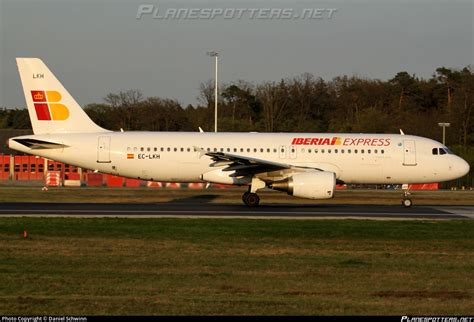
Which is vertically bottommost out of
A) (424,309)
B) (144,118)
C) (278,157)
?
(424,309)

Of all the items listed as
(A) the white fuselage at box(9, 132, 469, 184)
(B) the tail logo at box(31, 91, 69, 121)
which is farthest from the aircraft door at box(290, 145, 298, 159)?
(B) the tail logo at box(31, 91, 69, 121)

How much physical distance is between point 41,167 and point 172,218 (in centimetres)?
4050

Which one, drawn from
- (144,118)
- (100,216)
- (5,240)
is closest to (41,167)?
(144,118)

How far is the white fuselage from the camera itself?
32.1 meters

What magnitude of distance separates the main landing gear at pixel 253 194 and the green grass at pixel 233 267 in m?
6.99

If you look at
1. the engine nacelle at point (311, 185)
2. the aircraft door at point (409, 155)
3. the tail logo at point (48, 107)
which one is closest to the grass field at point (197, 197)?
the aircraft door at point (409, 155)

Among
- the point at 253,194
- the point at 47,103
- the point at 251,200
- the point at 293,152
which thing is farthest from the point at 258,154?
the point at 47,103

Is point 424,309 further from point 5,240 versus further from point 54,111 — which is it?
point 54,111

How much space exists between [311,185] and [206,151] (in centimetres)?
512

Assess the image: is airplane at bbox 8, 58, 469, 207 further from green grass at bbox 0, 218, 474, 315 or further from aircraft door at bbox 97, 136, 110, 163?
green grass at bbox 0, 218, 474, 315

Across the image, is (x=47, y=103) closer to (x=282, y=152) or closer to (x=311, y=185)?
(x=282, y=152)

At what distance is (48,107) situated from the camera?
32875 mm

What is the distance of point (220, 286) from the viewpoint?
13406 mm

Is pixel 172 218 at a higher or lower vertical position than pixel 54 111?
lower
